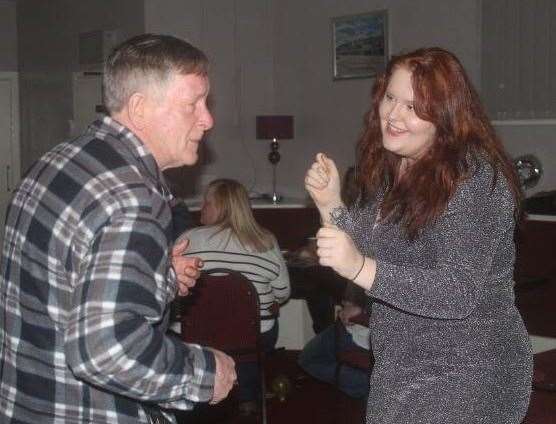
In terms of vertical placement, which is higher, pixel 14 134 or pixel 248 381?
pixel 14 134

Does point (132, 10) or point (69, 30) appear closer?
point (132, 10)

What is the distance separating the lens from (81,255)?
55.3 inches

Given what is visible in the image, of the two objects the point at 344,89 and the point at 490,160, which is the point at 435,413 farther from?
the point at 344,89

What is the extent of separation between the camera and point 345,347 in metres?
3.99

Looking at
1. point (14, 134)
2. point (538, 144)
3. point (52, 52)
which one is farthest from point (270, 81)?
point (14, 134)

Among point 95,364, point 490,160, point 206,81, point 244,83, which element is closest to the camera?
point 95,364

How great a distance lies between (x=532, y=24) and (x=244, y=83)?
2913 millimetres

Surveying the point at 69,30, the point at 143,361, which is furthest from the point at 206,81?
the point at 69,30

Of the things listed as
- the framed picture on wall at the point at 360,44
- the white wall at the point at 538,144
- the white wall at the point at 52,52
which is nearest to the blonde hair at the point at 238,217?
the white wall at the point at 538,144

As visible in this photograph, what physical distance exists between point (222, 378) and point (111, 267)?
35 centimetres

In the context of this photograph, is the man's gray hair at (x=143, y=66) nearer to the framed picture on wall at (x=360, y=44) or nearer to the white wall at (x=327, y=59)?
the white wall at (x=327, y=59)

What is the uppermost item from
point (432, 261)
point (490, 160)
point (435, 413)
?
point (490, 160)

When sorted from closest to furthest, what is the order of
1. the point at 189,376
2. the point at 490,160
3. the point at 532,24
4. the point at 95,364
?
1. the point at 95,364
2. the point at 189,376
3. the point at 490,160
4. the point at 532,24

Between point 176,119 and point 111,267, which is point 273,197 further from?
point 111,267
